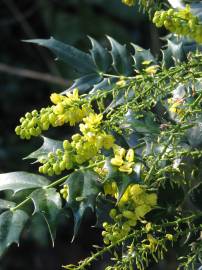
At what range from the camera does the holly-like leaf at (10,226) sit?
1296 millimetres

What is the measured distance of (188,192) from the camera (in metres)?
1.48

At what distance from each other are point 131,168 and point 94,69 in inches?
21.2

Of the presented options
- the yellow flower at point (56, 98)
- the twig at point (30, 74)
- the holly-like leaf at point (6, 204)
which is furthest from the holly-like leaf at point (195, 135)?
the twig at point (30, 74)

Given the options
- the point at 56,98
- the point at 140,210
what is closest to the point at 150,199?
the point at 140,210

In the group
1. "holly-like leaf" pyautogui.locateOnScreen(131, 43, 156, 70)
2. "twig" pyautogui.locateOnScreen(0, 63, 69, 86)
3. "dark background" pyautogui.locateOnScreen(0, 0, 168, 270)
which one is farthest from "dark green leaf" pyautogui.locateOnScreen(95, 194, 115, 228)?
"twig" pyautogui.locateOnScreen(0, 63, 69, 86)

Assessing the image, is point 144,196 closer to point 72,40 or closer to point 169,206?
point 169,206

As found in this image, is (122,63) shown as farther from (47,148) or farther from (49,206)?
(49,206)

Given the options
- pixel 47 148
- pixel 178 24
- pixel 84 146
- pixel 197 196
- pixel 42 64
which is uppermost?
pixel 178 24

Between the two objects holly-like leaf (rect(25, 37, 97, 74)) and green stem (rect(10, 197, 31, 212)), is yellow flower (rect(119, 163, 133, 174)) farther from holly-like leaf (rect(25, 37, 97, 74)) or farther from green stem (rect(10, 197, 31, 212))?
holly-like leaf (rect(25, 37, 97, 74))

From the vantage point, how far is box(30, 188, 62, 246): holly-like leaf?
4.25 feet

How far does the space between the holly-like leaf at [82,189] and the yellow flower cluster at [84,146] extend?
42 mm

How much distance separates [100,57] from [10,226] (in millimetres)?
571

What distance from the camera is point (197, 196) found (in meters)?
1.49

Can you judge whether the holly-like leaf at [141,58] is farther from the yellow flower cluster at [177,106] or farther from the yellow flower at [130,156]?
the yellow flower at [130,156]
